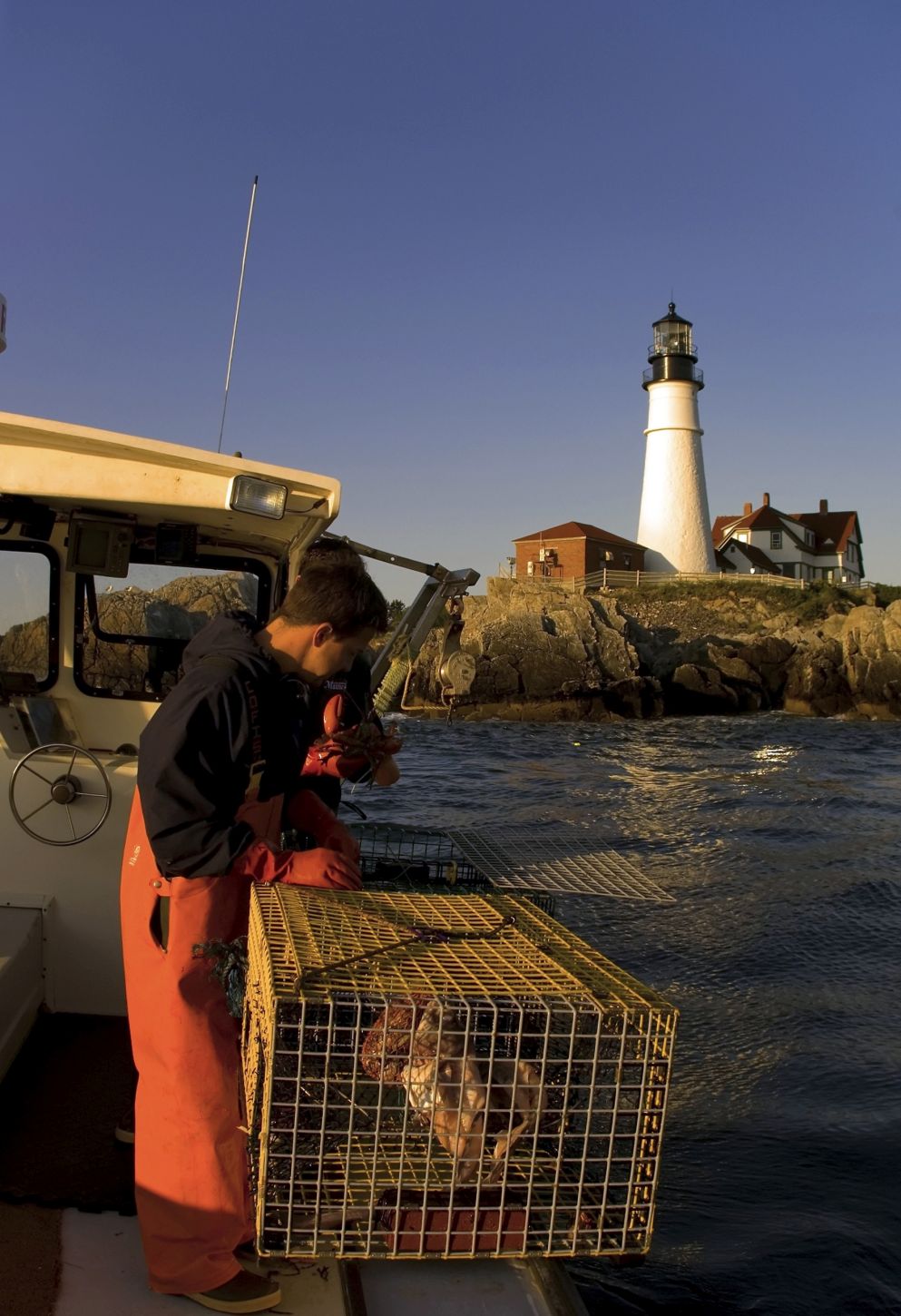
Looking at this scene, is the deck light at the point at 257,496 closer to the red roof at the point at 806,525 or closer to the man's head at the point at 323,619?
the man's head at the point at 323,619

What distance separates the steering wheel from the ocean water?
8.62 feet

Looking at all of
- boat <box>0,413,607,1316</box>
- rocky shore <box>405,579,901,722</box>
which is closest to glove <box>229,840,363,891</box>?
boat <box>0,413,607,1316</box>

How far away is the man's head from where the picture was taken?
9.27 feet

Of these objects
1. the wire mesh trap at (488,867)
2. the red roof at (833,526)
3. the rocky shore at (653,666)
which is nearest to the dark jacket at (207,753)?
the wire mesh trap at (488,867)

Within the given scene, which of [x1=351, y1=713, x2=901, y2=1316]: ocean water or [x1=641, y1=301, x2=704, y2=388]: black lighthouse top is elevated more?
[x1=641, y1=301, x2=704, y2=388]: black lighthouse top

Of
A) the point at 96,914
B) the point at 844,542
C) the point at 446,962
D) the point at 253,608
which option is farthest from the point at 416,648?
the point at 844,542

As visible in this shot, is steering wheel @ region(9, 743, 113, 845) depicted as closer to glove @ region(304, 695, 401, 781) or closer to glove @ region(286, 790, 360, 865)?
glove @ region(304, 695, 401, 781)

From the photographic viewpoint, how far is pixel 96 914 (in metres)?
4.35

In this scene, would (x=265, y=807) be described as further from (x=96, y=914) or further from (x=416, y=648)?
(x=416, y=648)

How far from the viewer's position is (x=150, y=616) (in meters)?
5.37

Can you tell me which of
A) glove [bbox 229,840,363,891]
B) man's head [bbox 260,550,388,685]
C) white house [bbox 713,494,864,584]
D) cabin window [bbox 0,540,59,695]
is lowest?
glove [bbox 229,840,363,891]

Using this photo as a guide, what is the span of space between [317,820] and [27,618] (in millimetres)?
2482

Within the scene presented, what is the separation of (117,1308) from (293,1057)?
804mm

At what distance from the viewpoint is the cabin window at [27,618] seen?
16.7 feet
